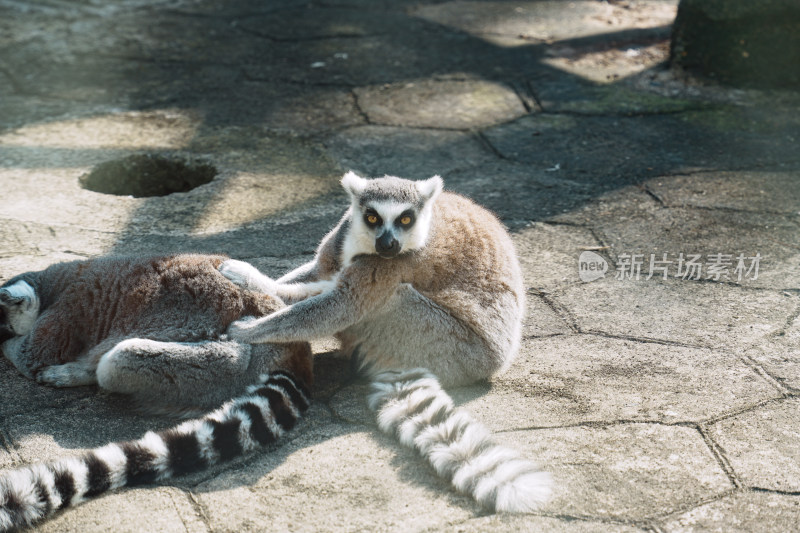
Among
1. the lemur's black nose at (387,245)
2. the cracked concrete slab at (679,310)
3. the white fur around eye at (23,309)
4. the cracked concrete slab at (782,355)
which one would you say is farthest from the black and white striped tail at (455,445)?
the white fur around eye at (23,309)

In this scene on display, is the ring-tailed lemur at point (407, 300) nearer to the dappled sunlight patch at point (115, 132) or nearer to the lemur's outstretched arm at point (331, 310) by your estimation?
the lemur's outstretched arm at point (331, 310)

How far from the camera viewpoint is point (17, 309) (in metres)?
3.48

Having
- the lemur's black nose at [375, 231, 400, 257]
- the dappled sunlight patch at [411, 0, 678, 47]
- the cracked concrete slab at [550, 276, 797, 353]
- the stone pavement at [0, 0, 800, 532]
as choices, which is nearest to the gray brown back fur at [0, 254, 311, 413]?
the stone pavement at [0, 0, 800, 532]

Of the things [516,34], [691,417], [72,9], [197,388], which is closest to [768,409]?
[691,417]

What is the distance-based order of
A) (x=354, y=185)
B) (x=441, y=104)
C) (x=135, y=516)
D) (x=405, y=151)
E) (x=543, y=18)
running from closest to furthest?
(x=135, y=516)
(x=354, y=185)
(x=405, y=151)
(x=441, y=104)
(x=543, y=18)

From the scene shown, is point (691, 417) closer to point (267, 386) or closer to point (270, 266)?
point (267, 386)

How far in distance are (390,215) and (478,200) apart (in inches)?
82.0

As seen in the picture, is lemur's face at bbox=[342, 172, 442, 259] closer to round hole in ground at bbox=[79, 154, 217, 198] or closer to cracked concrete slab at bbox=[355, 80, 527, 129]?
round hole in ground at bbox=[79, 154, 217, 198]

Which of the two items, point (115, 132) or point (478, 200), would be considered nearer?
point (478, 200)

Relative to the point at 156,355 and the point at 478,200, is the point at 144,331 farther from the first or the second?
the point at 478,200

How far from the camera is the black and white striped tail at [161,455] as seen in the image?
2572 mm

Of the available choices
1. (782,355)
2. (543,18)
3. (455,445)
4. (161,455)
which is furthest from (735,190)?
(543,18)

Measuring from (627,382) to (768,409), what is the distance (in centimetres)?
55

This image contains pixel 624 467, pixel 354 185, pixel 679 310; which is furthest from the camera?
pixel 679 310
